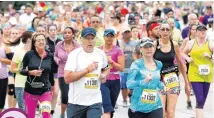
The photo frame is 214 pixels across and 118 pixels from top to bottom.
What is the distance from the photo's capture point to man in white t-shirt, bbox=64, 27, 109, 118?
8195mm

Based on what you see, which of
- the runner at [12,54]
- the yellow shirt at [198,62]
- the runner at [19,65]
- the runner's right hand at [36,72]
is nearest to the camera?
the runner's right hand at [36,72]

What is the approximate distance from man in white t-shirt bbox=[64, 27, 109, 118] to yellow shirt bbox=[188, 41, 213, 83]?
11.3 feet

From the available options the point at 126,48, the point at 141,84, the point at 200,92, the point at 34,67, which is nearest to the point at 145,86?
the point at 141,84

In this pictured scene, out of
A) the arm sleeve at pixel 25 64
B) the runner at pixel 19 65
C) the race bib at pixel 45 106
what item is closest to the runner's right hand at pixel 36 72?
the arm sleeve at pixel 25 64

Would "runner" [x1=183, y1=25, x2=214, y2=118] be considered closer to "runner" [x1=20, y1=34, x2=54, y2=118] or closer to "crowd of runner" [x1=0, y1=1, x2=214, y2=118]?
"crowd of runner" [x1=0, y1=1, x2=214, y2=118]

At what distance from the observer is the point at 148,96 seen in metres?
8.25

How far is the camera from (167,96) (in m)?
10.1

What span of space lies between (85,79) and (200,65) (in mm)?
3770

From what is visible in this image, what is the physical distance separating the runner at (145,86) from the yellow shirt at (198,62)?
3.13 metres

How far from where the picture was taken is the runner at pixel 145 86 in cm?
827

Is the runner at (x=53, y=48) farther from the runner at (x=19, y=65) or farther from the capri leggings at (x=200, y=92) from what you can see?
the capri leggings at (x=200, y=92)

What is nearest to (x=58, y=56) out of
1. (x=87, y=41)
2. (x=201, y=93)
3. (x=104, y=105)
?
(x=104, y=105)

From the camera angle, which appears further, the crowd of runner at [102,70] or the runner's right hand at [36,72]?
the runner's right hand at [36,72]

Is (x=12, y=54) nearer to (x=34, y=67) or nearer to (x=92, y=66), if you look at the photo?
(x=34, y=67)
